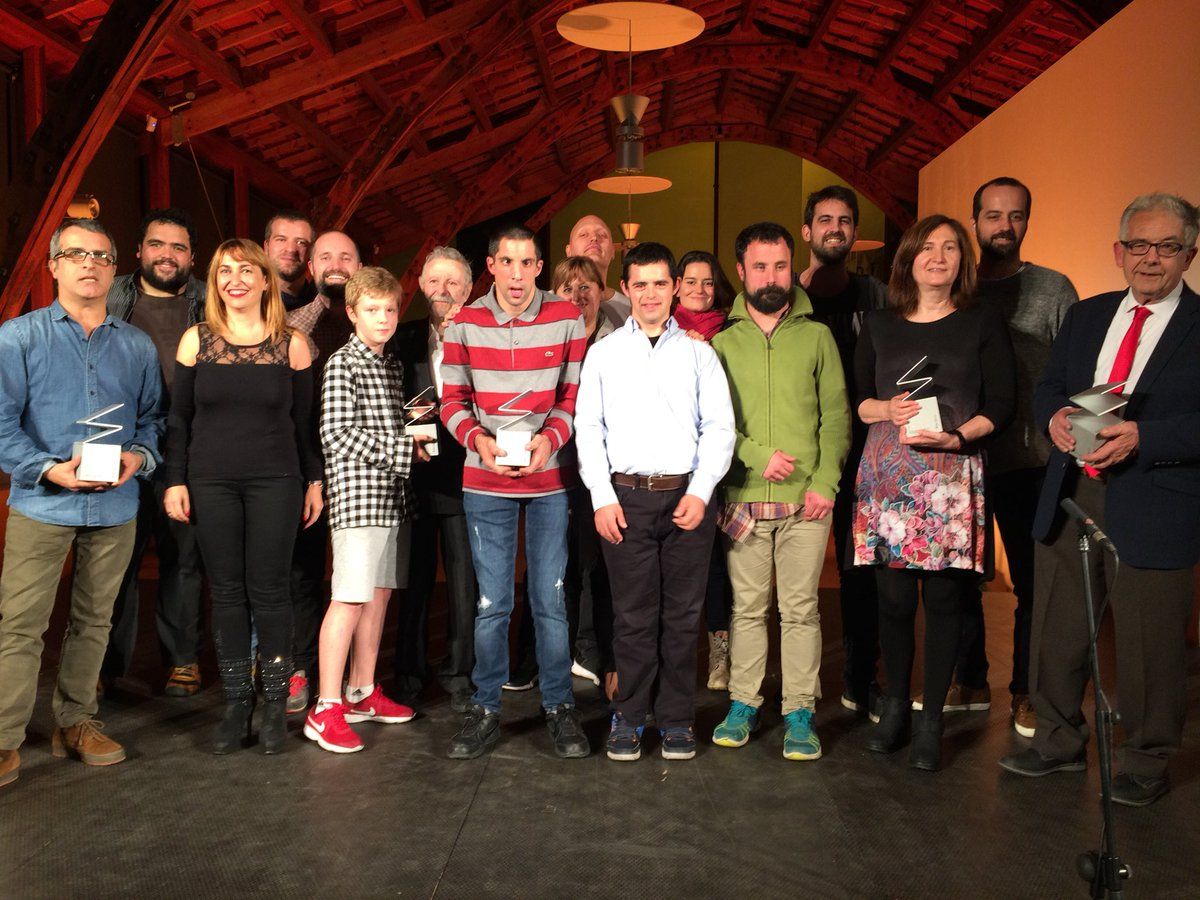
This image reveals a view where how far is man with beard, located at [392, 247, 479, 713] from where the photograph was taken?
12.1 ft

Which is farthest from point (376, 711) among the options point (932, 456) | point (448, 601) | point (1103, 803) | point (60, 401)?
point (1103, 803)

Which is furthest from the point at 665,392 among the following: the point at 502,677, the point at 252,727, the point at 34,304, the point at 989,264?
the point at 34,304

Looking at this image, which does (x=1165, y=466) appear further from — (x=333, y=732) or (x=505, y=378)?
(x=333, y=732)

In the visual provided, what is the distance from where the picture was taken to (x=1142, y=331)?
2930 millimetres

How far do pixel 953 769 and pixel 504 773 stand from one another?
131 cm

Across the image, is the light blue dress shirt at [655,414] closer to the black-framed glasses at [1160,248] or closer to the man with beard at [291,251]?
the black-framed glasses at [1160,248]

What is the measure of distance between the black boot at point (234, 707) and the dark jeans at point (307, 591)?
1.33 feet

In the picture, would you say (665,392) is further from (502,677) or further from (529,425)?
(502,677)

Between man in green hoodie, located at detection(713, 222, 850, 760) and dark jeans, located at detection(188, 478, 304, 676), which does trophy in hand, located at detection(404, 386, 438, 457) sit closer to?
dark jeans, located at detection(188, 478, 304, 676)

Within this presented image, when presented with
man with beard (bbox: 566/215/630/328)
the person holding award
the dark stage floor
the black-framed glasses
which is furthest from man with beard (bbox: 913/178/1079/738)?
man with beard (bbox: 566/215/630/328)

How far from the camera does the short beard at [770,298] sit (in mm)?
3281

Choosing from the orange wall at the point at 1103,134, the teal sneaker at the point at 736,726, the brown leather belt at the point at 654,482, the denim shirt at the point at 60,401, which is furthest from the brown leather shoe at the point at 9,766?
the orange wall at the point at 1103,134

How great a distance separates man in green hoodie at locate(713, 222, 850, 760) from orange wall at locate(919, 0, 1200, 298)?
2.69 metres

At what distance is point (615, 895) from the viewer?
2.40 metres
